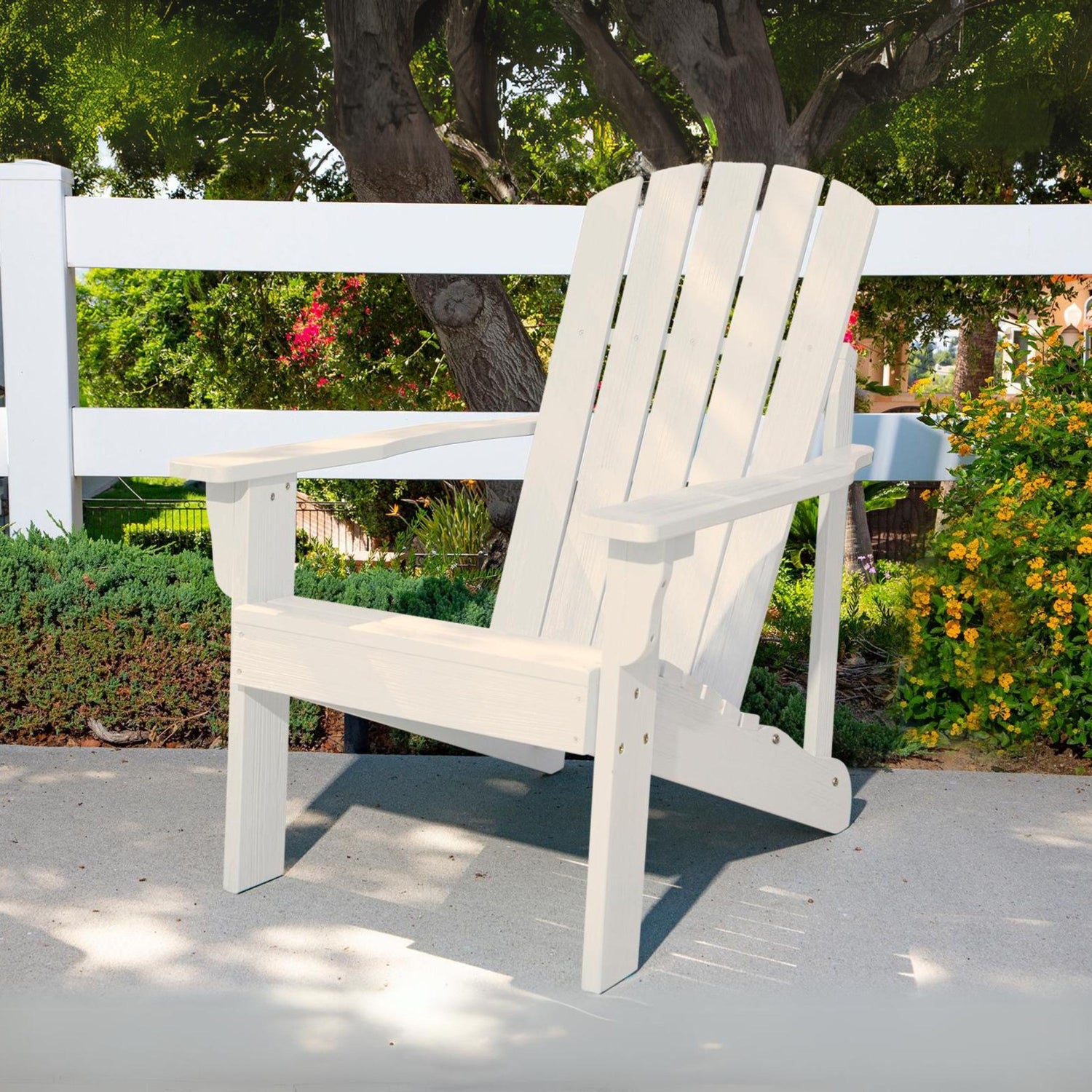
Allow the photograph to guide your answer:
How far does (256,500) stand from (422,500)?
486 cm

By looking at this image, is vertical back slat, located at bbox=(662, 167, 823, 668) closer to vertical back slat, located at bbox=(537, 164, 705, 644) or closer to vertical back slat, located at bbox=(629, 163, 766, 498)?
vertical back slat, located at bbox=(629, 163, 766, 498)

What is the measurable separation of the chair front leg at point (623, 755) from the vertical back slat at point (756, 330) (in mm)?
619

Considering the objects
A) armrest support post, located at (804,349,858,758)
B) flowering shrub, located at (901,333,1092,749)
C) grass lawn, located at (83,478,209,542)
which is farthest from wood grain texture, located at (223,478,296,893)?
grass lawn, located at (83,478,209,542)

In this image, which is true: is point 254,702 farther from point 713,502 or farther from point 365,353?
point 365,353

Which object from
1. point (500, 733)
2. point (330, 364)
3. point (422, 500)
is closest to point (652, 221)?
point (500, 733)

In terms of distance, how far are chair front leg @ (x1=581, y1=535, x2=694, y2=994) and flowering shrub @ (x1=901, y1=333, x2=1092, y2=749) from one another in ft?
4.07

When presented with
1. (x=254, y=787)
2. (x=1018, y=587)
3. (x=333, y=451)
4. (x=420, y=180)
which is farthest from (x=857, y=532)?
(x=254, y=787)

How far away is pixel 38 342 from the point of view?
323 centimetres

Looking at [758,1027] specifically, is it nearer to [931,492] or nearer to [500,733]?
[500,733]

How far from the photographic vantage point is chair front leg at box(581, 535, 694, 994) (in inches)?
68.1

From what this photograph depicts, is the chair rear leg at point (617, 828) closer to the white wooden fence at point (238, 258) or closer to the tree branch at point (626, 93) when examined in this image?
the white wooden fence at point (238, 258)

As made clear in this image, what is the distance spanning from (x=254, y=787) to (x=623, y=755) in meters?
0.72

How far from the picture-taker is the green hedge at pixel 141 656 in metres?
2.86

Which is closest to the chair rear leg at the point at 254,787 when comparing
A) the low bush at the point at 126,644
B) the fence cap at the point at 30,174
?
the low bush at the point at 126,644
